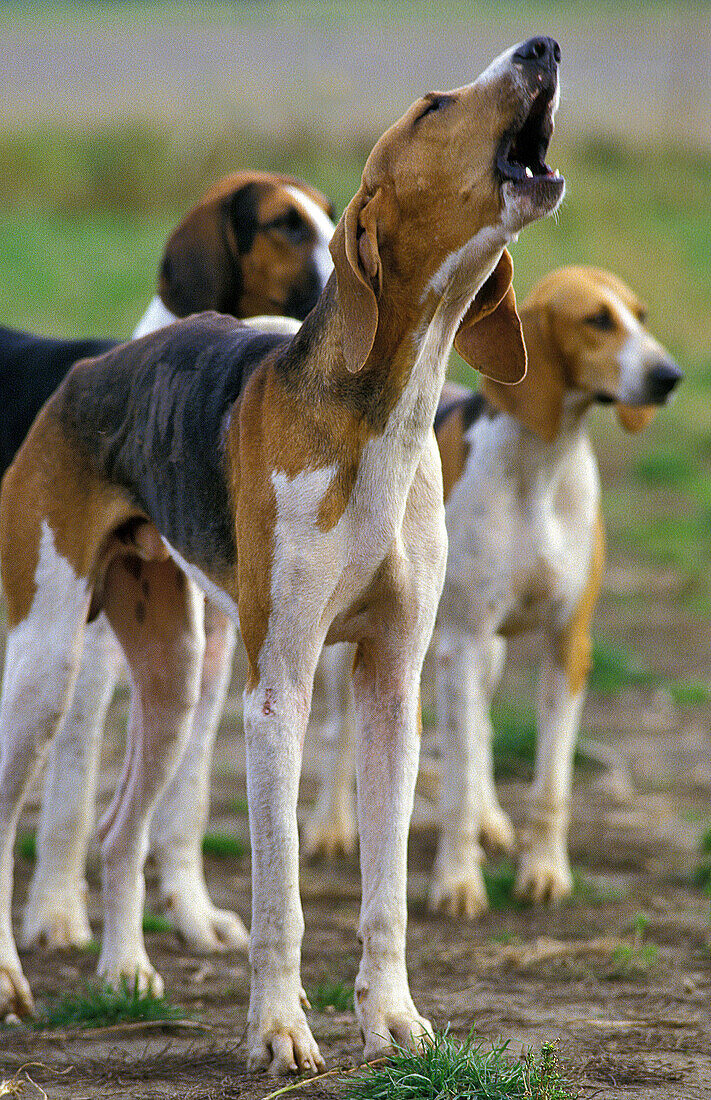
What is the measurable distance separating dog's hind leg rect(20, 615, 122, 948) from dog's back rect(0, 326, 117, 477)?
0.79 metres

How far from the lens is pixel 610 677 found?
7859 millimetres

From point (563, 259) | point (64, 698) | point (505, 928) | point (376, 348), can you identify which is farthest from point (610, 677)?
point (563, 259)

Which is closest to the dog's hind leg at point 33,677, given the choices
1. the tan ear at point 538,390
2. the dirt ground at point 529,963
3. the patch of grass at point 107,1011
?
the patch of grass at point 107,1011

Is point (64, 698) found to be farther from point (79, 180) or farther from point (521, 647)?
point (79, 180)

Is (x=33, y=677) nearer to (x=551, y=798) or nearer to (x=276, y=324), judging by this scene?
(x=276, y=324)

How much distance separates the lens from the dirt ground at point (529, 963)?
3.38 m

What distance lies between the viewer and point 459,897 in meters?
5.14

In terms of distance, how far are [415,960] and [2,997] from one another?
1.36 metres

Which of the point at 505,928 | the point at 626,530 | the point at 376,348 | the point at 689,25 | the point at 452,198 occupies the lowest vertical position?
the point at 505,928

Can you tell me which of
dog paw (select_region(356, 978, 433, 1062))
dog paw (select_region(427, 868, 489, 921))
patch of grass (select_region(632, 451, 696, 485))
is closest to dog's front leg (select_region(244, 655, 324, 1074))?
dog paw (select_region(356, 978, 433, 1062))

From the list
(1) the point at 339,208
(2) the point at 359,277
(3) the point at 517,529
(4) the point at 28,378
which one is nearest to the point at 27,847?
(4) the point at 28,378

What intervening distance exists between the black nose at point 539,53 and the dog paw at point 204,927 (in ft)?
9.81

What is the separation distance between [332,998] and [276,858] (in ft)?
3.56

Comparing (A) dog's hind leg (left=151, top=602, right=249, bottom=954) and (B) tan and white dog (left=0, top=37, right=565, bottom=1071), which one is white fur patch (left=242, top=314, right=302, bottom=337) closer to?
(B) tan and white dog (left=0, top=37, right=565, bottom=1071)
